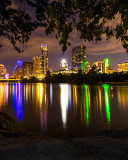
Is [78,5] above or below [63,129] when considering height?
above

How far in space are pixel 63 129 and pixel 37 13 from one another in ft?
22.5

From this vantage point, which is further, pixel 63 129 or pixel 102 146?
pixel 63 129

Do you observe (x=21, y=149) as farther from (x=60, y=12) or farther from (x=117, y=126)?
(x=117, y=126)

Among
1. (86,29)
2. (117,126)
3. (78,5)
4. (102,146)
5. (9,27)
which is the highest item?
(9,27)

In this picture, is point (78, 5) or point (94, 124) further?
point (94, 124)

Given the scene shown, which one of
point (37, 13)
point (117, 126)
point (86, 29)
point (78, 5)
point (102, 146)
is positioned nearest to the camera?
point (78, 5)

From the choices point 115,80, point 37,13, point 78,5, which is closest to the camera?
point 78,5

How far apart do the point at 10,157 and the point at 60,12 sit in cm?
351

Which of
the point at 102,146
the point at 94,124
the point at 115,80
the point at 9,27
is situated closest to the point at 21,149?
the point at 102,146

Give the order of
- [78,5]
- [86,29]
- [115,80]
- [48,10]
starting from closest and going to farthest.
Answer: [48,10], [78,5], [86,29], [115,80]

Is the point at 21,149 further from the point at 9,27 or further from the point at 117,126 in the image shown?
the point at 9,27

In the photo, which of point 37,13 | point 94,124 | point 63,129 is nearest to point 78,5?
point 37,13

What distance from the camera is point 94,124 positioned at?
31.4 feet

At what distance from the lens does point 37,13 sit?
810cm
